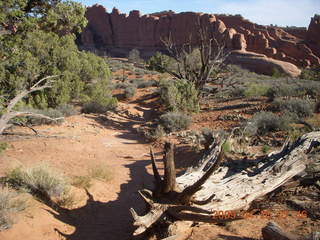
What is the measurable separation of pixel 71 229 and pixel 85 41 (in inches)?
2897

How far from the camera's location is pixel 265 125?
855 centimetres

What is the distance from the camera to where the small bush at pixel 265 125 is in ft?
26.9

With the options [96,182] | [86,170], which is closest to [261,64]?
[86,170]

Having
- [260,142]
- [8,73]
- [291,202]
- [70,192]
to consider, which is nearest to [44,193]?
[70,192]

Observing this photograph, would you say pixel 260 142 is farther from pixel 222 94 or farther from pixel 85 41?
pixel 85 41

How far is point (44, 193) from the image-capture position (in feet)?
14.6

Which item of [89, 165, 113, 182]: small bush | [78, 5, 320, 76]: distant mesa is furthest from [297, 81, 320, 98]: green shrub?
[78, 5, 320, 76]: distant mesa

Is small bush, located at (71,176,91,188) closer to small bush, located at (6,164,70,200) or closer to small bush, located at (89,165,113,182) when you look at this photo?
small bush, located at (89,165,113,182)

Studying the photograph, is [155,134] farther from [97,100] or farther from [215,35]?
[215,35]

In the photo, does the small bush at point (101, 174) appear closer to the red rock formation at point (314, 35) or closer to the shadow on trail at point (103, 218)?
the shadow on trail at point (103, 218)

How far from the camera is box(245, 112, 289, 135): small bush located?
26.9 feet

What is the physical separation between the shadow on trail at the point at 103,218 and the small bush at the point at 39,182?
1.20 ft

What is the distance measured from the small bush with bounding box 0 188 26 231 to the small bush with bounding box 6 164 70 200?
0.64 metres

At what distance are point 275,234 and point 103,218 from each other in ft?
9.73
